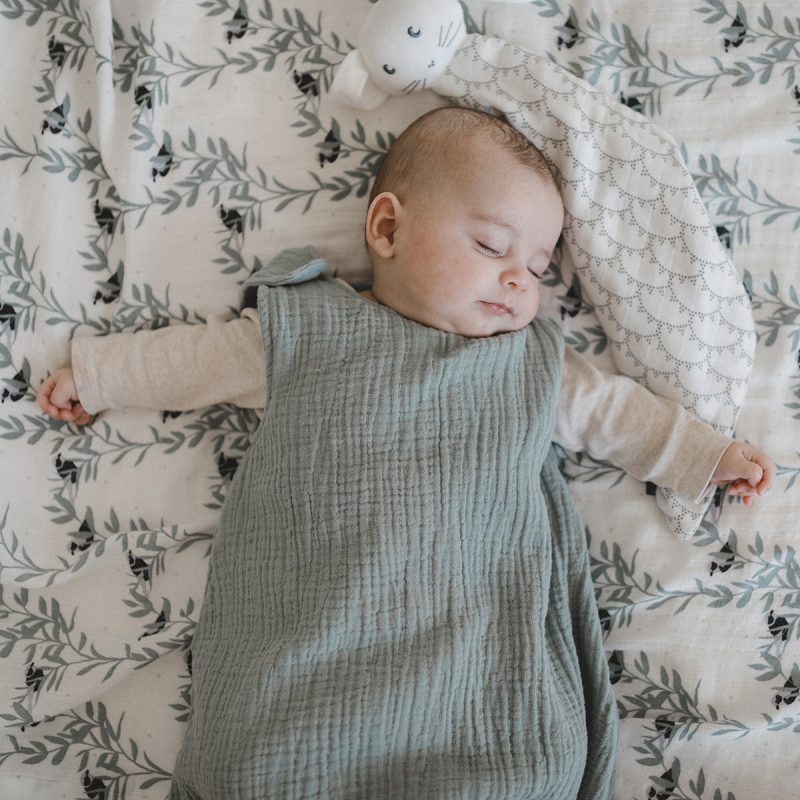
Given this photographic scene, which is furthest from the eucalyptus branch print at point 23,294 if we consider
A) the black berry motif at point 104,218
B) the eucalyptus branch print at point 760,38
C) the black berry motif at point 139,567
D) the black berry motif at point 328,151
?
the eucalyptus branch print at point 760,38

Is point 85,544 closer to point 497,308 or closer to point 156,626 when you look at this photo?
point 156,626

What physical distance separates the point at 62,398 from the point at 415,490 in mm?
633

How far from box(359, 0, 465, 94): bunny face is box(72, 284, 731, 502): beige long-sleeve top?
45 centimetres

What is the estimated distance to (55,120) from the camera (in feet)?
4.87

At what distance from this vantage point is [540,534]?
1.30 meters

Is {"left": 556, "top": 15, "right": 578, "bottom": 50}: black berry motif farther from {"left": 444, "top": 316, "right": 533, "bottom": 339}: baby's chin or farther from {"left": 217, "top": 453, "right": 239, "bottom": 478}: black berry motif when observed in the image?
{"left": 217, "top": 453, "right": 239, "bottom": 478}: black berry motif

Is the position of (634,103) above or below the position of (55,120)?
above

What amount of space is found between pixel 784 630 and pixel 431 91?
3.50ft

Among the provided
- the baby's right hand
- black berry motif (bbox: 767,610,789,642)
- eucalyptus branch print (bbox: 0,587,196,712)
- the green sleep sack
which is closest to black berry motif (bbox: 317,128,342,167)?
the green sleep sack

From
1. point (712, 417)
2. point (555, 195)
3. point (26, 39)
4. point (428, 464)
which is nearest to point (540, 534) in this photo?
point (428, 464)

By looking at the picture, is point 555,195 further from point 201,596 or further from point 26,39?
point 26,39

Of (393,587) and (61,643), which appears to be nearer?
(393,587)

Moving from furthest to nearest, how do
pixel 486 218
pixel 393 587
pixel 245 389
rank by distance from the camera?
pixel 245 389, pixel 486 218, pixel 393 587

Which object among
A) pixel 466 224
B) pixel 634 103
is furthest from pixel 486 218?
pixel 634 103
